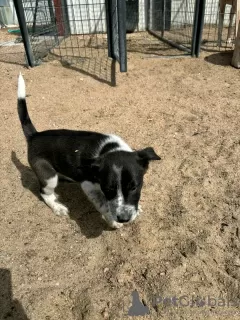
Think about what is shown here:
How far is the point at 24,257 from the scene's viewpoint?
2998mm

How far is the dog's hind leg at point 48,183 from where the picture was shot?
10.7 feet

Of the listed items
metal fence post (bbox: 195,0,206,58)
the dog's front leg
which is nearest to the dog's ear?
the dog's front leg

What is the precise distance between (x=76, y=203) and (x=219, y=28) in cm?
654

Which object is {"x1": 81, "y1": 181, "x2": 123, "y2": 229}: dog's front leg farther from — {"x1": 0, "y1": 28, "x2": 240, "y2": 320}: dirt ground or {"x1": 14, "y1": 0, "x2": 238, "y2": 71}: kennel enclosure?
{"x1": 14, "y1": 0, "x2": 238, "y2": 71}: kennel enclosure

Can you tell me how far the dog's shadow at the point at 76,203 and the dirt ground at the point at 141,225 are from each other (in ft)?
0.04

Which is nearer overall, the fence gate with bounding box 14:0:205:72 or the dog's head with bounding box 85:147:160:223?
the dog's head with bounding box 85:147:160:223

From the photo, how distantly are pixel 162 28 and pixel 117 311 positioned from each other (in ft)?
28.6

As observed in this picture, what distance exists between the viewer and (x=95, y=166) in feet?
8.96

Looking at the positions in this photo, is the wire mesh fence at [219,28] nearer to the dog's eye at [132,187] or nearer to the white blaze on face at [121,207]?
the dog's eye at [132,187]

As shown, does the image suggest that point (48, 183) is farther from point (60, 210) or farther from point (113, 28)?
point (113, 28)

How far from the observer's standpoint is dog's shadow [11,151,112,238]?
327 centimetres

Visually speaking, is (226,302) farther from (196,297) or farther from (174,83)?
(174,83)

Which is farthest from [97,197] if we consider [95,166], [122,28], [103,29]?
[103,29]

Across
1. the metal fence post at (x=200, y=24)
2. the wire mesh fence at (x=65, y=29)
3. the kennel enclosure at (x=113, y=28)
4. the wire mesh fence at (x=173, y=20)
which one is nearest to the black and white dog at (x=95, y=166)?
the kennel enclosure at (x=113, y=28)
